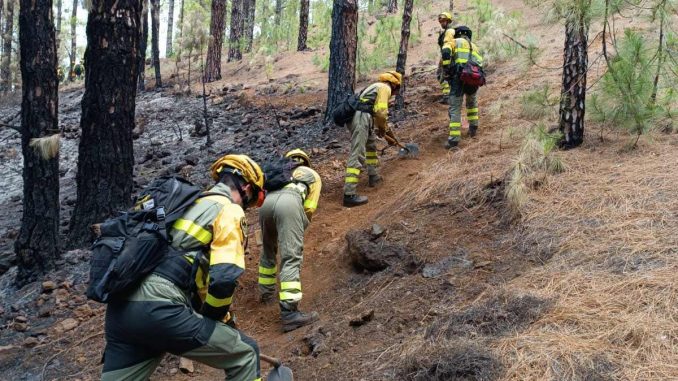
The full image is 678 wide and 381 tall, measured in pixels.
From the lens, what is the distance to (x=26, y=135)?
23.2ft

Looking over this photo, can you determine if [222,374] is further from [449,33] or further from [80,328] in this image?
[449,33]

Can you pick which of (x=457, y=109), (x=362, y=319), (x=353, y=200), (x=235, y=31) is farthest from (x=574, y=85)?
(x=235, y=31)

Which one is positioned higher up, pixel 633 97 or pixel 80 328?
pixel 633 97

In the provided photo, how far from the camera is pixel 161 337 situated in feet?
10.6

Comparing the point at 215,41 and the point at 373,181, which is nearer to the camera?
the point at 373,181

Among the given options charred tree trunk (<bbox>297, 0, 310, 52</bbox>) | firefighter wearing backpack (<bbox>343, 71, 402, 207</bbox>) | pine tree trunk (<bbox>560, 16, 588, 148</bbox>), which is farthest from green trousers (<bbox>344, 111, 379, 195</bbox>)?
charred tree trunk (<bbox>297, 0, 310, 52</bbox>)

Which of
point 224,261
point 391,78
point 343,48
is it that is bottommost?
point 224,261

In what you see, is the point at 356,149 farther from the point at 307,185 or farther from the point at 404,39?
the point at 404,39

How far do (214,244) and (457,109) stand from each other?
602cm

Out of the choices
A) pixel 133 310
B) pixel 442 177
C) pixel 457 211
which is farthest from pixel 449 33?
pixel 133 310

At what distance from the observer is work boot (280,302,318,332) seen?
516cm

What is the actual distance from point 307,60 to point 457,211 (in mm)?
12425

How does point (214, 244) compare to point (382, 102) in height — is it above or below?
below

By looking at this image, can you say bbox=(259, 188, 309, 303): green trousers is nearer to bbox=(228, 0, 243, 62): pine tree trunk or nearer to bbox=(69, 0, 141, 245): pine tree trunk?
bbox=(69, 0, 141, 245): pine tree trunk
